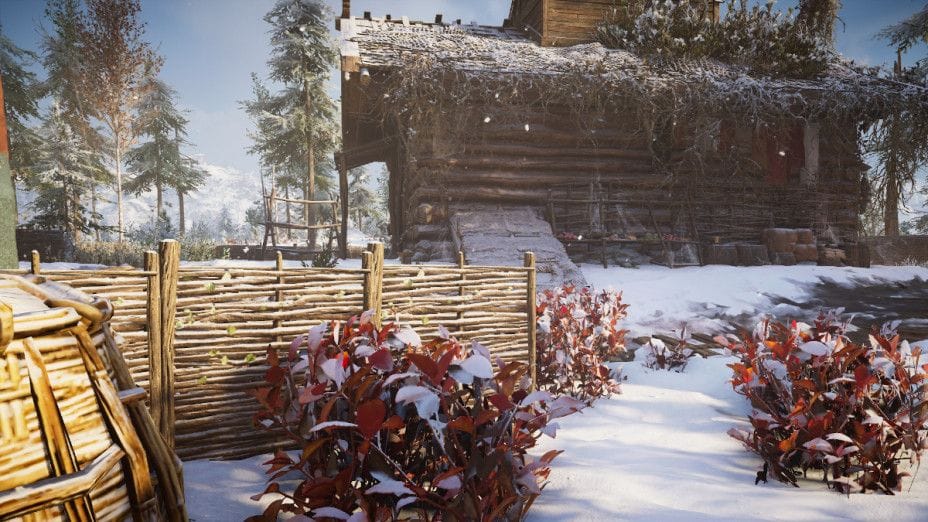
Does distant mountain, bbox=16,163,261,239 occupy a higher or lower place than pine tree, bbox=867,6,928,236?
higher

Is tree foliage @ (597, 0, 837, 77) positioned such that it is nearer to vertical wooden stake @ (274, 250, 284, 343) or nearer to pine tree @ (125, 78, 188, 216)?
vertical wooden stake @ (274, 250, 284, 343)

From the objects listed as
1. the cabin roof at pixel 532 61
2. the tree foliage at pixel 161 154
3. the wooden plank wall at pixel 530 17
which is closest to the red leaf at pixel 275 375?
the cabin roof at pixel 532 61

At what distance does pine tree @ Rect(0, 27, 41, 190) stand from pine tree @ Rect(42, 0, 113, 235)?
1736 millimetres

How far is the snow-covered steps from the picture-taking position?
7926mm

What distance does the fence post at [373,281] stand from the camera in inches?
128

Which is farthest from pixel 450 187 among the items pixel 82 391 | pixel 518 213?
pixel 82 391

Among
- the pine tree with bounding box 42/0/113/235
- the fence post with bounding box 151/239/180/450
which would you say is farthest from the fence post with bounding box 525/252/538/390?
the pine tree with bounding box 42/0/113/235

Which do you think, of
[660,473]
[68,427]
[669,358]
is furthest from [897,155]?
[68,427]

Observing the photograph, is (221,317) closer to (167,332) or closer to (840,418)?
(167,332)

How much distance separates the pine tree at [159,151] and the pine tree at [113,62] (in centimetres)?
368

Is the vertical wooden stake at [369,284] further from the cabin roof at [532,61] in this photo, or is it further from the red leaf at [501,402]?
the cabin roof at [532,61]

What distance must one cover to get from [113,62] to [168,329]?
25.5m

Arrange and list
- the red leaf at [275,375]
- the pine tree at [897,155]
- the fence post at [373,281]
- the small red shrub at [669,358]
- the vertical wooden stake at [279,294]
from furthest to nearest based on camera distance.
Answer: the pine tree at [897,155]
the small red shrub at [669,358]
the fence post at [373,281]
the vertical wooden stake at [279,294]
the red leaf at [275,375]

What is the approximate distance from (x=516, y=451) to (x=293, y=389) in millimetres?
1083
